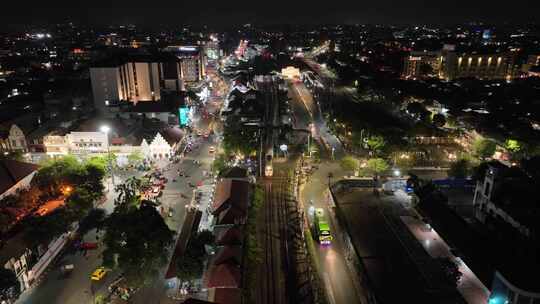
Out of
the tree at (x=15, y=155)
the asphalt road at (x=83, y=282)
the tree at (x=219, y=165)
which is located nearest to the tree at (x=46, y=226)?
the asphalt road at (x=83, y=282)

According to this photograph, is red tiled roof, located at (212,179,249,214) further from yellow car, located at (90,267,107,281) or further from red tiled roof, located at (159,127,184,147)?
red tiled roof, located at (159,127,184,147)

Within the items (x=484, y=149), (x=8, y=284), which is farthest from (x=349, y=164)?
(x=8, y=284)

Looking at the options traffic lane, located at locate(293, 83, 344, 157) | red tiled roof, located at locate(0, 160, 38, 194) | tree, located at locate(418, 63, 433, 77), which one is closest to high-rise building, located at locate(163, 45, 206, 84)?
traffic lane, located at locate(293, 83, 344, 157)

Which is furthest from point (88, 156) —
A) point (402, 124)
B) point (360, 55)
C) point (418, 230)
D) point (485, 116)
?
point (360, 55)

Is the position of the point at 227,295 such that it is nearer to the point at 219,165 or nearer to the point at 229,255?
the point at 229,255

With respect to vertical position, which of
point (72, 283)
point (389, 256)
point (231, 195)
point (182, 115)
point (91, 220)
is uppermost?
point (182, 115)

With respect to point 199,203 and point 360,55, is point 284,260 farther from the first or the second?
point 360,55
